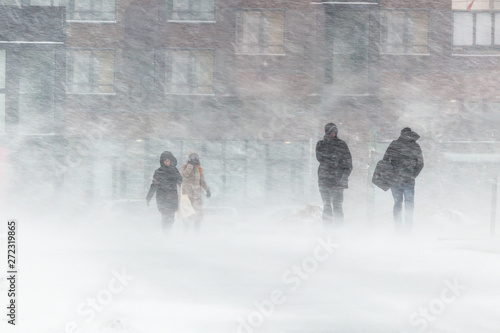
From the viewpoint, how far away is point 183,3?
3581cm

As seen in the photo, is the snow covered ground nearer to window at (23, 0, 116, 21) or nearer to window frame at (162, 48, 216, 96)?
window frame at (162, 48, 216, 96)

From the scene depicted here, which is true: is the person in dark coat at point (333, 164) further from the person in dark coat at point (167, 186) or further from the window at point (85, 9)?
the window at point (85, 9)

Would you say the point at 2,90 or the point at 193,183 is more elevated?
the point at 2,90

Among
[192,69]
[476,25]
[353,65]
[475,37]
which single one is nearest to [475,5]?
[476,25]

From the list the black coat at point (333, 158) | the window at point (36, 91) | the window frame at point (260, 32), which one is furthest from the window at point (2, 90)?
the black coat at point (333, 158)

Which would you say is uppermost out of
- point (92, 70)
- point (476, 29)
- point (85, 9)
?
point (85, 9)

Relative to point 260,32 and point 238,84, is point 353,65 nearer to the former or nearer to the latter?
point 260,32

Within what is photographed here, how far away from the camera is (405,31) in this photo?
116ft

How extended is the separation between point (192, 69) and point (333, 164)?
77.4 ft

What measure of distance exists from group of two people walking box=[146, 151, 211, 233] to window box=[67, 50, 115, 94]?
21285mm

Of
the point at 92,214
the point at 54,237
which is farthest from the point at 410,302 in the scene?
the point at 92,214

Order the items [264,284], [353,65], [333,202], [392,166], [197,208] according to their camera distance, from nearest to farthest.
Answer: [264,284], [392,166], [333,202], [197,208], [353,65]

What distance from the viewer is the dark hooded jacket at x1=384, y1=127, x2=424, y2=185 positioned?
12.5m

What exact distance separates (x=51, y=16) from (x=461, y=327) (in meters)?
30.0
